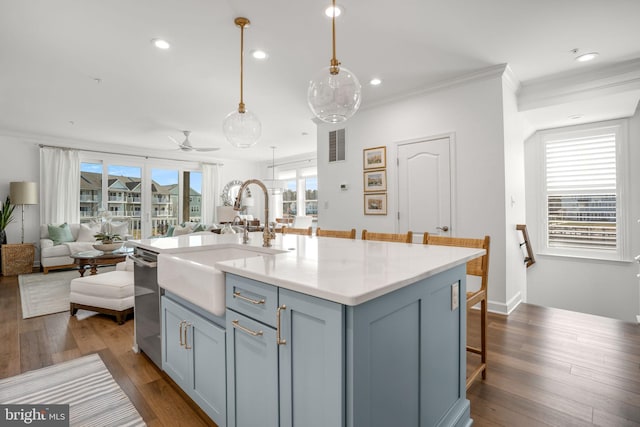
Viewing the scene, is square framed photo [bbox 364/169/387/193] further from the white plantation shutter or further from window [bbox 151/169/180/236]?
window [bbox 151/169/180/236]

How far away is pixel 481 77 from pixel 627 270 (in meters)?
3.21

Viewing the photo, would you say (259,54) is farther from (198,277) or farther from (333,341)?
(333,341)

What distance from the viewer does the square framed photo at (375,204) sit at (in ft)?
14.1

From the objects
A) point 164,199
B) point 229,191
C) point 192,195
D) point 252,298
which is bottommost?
point 252,298

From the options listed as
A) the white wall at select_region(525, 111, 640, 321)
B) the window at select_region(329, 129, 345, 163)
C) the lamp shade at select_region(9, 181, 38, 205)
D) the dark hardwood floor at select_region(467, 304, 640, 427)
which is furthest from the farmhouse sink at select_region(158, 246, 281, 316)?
the lamp shade at select_region(9, 181, 38, 205)

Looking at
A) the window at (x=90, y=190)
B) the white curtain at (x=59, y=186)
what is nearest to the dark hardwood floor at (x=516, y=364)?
the white curtain at (x=59, y=186)

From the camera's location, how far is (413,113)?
4039 mm

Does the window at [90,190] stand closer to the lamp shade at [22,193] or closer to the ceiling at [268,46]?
the lamp shade at [22,193]

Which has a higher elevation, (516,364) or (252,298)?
(252,298)

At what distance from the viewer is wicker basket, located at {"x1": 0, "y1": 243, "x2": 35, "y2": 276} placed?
17.7ft

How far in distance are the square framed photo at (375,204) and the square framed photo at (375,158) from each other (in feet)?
1.35

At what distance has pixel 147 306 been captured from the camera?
223cm

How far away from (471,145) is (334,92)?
2274 mm

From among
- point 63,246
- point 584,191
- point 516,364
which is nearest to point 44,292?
point 63,246
